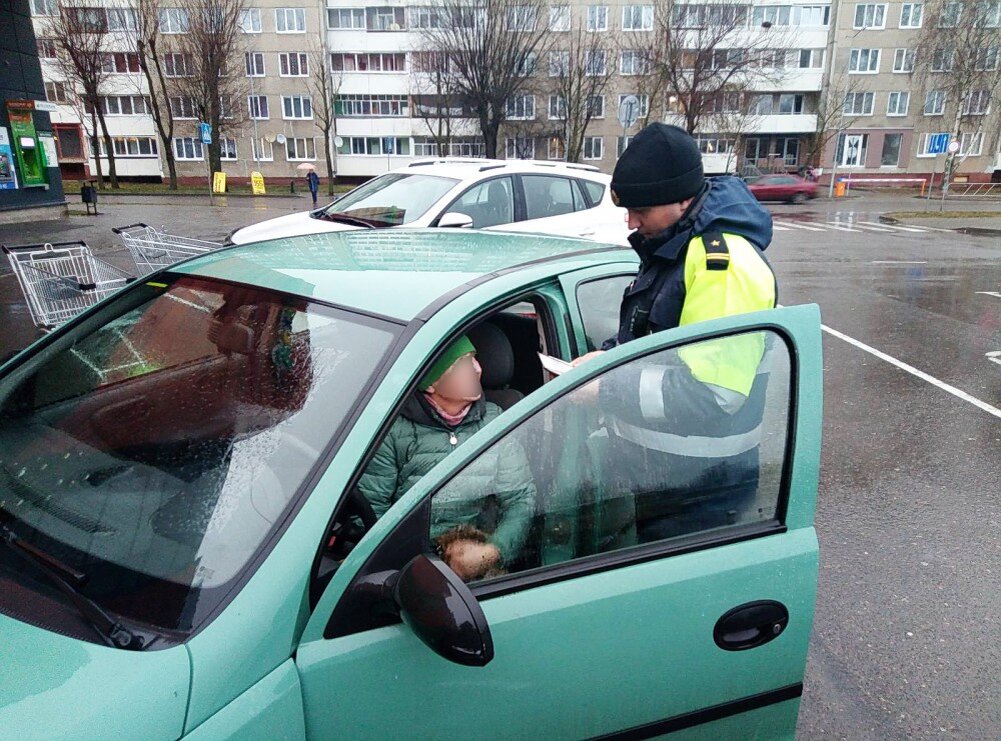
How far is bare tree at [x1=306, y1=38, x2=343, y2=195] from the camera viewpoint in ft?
159

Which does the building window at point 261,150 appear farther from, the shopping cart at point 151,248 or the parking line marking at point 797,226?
the shopping cart at point 151,248

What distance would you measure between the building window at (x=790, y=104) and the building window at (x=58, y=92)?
162ft

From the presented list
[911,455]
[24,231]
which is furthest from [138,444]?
[24,231]

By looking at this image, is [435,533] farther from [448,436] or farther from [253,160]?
[253,160]

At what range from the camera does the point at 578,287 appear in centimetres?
258

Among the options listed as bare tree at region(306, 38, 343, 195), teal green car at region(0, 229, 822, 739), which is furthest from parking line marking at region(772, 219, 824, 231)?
bare tree at region(306, 38, 343, 195)

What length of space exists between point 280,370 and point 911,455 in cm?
477

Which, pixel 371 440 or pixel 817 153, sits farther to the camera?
pixel 817 153

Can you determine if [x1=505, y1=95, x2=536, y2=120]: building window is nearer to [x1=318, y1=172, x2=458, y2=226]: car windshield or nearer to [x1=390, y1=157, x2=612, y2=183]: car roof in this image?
[x1=390, y1=157, x2=612, y2=183]: car roof

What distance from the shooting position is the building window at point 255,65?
5169 centimetres

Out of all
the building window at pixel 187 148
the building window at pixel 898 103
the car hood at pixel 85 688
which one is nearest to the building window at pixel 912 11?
the building window at pixel 898 103

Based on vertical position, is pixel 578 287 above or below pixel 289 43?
below

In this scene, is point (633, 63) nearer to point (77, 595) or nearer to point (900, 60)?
point (900, 60)

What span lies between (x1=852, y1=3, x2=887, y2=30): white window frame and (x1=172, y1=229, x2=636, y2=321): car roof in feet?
197
